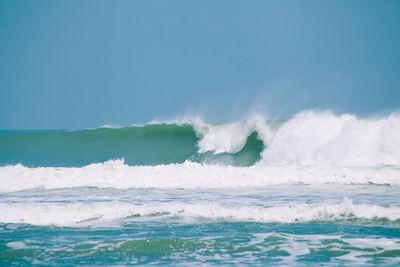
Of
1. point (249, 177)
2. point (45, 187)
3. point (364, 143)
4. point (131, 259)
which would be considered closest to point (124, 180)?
point (45, 187)

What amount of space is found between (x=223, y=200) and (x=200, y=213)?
1765mm

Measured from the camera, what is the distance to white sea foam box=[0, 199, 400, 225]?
699cm

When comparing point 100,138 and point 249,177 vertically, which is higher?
point 100,138

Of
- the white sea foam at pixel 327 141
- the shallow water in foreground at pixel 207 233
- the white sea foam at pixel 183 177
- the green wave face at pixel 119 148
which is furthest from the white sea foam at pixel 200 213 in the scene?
the green wave face at pixel 119 148

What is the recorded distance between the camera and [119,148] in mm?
22406

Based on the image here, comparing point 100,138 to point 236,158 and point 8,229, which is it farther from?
point 8,229

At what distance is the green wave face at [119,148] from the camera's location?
756 inches

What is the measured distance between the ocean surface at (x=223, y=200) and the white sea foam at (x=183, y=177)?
1.2 inches

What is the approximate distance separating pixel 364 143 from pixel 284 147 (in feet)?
10.1

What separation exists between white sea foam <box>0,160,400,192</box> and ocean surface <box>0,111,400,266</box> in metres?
0.03

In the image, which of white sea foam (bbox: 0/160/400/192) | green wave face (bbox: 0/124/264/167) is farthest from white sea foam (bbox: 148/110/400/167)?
white sea foam (bbox: 0/160/400/192)

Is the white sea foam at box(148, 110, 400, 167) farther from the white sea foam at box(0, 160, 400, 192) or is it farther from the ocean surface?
the white sea foam at box(0, 160, 400, 192)

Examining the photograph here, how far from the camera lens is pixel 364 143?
16.5 m

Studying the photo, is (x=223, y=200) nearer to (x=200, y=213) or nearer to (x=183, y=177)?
(x=200, y=213)
